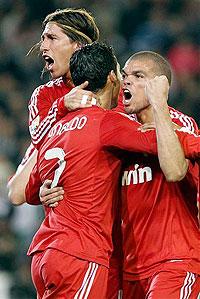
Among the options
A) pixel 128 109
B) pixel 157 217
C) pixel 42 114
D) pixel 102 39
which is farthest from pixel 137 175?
pixel 102 39

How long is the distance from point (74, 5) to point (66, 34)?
5.30 m

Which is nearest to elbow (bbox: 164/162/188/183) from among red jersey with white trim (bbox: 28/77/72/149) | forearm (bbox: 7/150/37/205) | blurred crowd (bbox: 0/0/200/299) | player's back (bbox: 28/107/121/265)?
→ player's back (bbox: 28/107/121/265)

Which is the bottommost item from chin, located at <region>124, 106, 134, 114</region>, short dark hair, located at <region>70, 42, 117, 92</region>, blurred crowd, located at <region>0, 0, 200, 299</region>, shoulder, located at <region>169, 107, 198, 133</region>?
blurred crowd, located at <region>0, 0, 200, 299</region>

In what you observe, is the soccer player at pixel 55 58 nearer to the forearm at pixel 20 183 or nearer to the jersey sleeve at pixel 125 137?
the forearm at pixel 20 183

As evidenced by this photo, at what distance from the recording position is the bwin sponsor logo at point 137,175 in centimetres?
493

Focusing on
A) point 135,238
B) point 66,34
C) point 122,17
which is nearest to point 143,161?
point 135,238

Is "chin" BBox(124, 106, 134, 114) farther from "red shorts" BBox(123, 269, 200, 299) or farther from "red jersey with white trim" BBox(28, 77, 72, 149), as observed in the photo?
"red shorts" BBox(123, 269, 200, 299)

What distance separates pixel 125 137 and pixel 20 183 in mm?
1215

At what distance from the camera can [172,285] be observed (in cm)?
479

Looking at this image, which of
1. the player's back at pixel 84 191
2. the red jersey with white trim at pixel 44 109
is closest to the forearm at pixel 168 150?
the player's back at pixel 84 191

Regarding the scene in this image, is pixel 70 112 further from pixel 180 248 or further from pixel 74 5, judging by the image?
pixel 74 5

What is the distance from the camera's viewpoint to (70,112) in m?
4.93

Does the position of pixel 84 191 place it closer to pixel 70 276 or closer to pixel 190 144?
pixel 70 276

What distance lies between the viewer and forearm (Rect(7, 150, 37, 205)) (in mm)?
5586
